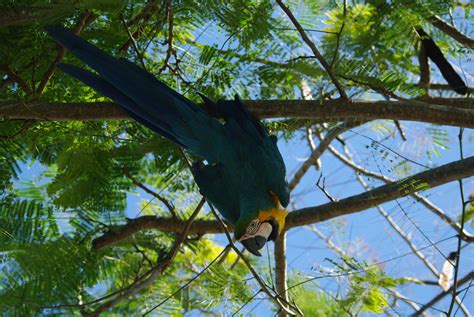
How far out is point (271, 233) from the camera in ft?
8.95

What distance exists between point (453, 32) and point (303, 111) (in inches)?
44.1

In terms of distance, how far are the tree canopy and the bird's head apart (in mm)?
68

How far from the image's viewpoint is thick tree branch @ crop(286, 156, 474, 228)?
2.83 meters

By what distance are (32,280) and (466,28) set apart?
8.00 feet

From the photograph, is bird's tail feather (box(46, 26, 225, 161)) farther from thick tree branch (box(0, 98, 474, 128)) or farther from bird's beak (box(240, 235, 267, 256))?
bird's beak (box(240, 235, 267, 256))

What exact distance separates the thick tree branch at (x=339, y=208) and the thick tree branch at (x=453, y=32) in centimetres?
76

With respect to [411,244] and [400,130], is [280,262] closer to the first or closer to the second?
[411,244]

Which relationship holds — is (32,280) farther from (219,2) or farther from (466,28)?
(466,28)

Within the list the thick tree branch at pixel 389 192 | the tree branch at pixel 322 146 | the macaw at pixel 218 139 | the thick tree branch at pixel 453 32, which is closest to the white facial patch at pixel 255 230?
the macaw at pixel 218 139

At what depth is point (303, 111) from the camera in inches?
110

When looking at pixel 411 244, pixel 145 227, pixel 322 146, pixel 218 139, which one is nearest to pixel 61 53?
pixel 218 139

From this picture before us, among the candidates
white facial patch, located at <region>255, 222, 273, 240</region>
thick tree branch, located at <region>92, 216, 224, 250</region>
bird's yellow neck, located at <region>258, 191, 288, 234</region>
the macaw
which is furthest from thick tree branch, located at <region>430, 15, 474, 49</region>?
thick tree branch, located at <region>92, 216, 224, 250</region>

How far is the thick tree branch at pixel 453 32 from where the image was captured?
337 centimetres

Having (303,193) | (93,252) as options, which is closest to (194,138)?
(93,252)
